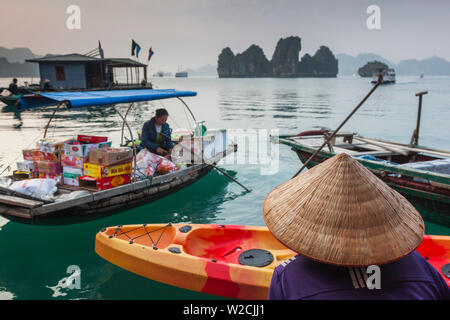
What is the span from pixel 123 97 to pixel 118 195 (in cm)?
198

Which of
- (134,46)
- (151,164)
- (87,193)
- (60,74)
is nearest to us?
(87,193)

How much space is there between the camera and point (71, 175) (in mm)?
6352

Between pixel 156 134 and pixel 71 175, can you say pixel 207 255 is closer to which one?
pixel 71 175

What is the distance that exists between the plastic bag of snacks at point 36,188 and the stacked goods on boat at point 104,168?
57cm

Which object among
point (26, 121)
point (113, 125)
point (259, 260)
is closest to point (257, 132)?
point (113, 125)

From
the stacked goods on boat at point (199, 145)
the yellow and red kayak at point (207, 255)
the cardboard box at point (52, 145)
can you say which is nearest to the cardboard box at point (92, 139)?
the cardboard box at point (52, 145)

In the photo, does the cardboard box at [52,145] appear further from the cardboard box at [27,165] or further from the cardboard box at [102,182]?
the cardboard box at [102,182]

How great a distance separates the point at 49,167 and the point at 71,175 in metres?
0.47

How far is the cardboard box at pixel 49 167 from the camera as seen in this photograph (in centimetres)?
636

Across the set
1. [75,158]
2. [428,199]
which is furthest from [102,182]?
[428,199]

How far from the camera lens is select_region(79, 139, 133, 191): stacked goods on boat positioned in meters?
6.02

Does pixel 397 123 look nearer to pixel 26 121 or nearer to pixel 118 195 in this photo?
pixel 118 195

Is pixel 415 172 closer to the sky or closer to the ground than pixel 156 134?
closer to the ground

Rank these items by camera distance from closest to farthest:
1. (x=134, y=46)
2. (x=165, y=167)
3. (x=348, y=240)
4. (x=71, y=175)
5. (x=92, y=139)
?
1. (x=348, y=240)
2. (x=71, y=175)
3. (x=92, y=139)
4. (x=165, y=167)
5. (x=134, y=46)
